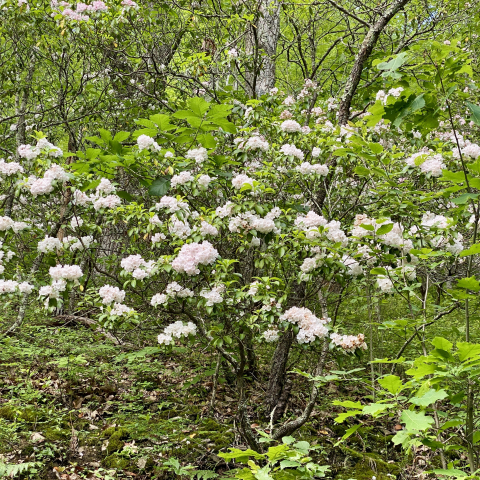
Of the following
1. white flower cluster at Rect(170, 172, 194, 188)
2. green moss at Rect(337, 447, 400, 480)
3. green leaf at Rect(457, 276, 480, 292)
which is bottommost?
green moss at Rect(337, 447, 400, 480)

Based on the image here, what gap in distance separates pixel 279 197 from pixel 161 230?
1178 millimetres

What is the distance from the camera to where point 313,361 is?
425cm

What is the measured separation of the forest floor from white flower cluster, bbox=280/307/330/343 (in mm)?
590

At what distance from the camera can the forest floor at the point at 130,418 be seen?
2912 millimetres

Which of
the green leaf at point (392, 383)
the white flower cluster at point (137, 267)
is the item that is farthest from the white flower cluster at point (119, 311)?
the green leaf at point (392, 383)

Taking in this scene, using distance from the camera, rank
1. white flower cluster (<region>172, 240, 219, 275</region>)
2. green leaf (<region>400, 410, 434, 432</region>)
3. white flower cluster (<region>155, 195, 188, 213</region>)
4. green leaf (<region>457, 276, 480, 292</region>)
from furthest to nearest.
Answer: white flower cluster (<region>155, 195, 188, 213</region>) < white flower cluster (<region>172, 240, 219, 275</region>) < green leaf (<region>457, 276, 480, 292</region>) < green leaf (<region>400, 410, 434, 432</region>)

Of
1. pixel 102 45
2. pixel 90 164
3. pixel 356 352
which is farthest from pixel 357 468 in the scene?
pixel 102 45

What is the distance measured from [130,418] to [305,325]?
1890 mm

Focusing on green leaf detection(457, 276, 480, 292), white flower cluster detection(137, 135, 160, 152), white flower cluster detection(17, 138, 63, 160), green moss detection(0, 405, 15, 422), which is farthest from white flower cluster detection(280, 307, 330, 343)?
green moss detection(0, 405, 15, 422)

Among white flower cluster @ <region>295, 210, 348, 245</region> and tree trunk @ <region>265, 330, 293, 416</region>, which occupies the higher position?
white flower cluster @ <region>295, 210, 348, 245</region>

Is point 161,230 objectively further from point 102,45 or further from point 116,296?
point 102,45

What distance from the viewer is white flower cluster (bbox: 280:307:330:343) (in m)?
2.47

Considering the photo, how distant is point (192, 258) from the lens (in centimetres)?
235

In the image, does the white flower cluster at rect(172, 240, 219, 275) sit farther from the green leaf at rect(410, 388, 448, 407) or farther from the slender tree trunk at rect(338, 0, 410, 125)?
the slender tree trunk at rect(338, 0, 410, 125)
